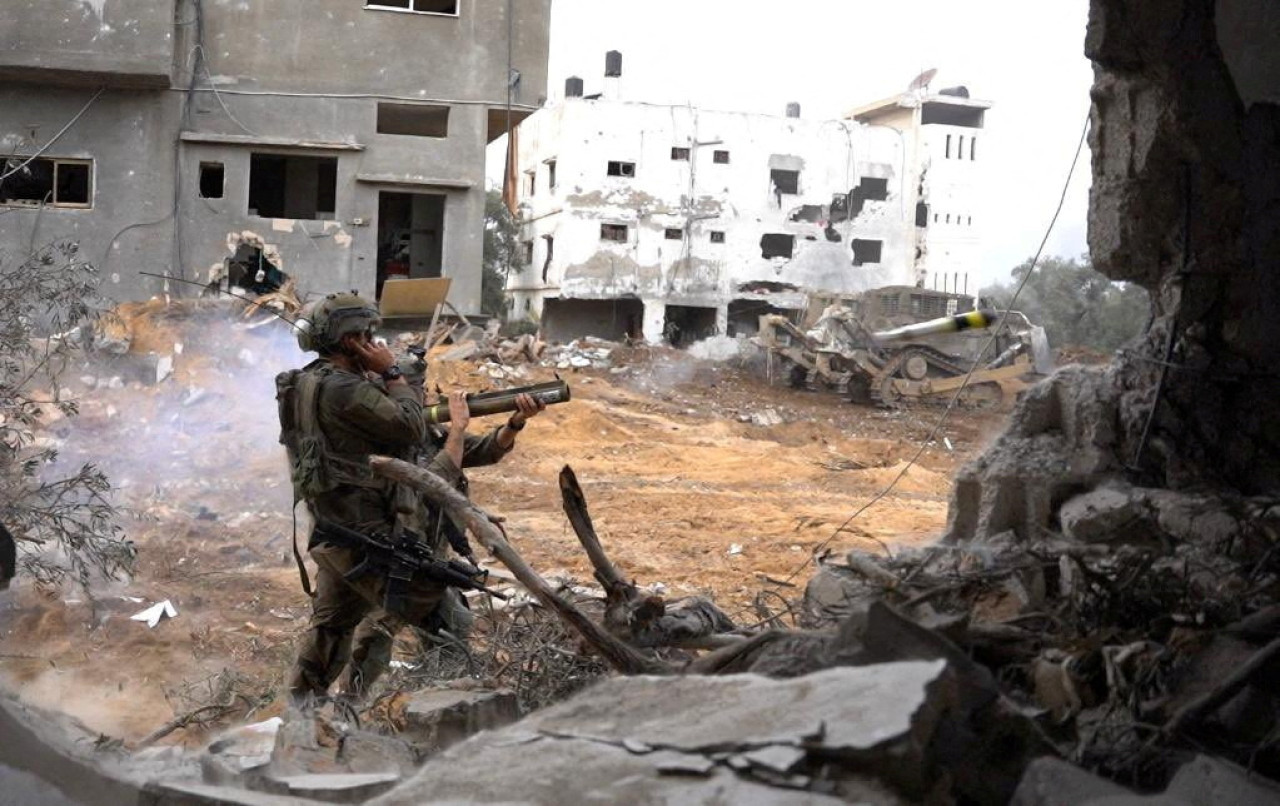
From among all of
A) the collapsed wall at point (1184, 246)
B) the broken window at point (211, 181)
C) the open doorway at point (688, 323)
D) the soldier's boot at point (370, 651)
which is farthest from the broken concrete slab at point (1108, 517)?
the open doorway at point (688, 323)

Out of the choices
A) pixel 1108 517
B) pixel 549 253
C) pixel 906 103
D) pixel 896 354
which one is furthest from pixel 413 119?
pixel 1108 517

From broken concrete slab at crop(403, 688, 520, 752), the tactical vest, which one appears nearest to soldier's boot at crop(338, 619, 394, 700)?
the tactical vest

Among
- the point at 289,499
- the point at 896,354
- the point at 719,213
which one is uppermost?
the point at 719,213

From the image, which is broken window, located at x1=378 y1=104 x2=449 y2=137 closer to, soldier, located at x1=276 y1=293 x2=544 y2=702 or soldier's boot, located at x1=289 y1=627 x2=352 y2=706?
soldier, located at x1=276 y1=293 x2=544 y2=702

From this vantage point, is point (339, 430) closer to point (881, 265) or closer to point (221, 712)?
point (221, 712)

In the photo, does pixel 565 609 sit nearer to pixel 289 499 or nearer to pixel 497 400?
pixel 497 400

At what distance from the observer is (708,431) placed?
58.7ft

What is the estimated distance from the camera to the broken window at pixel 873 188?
31562 mm

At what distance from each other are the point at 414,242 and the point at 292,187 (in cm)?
219

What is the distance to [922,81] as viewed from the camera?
34.6 m

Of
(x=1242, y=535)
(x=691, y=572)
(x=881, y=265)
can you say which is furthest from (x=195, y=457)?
(x=881, y=265)

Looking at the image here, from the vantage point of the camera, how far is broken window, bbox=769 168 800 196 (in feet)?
101

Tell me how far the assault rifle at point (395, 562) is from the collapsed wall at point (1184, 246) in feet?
6.66

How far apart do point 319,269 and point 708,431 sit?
20.2 feet
